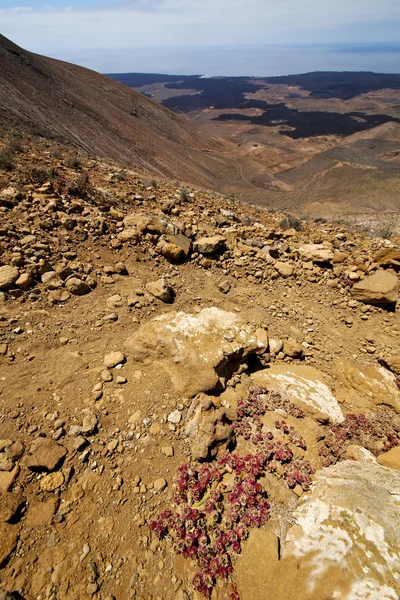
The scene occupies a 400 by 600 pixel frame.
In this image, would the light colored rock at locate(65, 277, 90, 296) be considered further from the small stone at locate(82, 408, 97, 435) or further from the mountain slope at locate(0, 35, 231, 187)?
the mountain slope at locate(0, 35, 231, 187)

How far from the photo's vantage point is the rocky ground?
244cm

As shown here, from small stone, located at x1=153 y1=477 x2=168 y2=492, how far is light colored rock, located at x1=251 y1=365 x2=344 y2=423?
1864 mm

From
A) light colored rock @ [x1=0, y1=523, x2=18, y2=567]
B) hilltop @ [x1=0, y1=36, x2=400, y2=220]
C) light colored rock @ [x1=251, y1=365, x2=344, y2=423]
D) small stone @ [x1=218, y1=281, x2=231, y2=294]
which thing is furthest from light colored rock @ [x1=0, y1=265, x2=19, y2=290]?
hilltop @ [x1=0, y1=36, x2=400, y2=220]

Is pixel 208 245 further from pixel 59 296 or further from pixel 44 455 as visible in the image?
pixel 44 455

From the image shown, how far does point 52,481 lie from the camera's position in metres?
2.79

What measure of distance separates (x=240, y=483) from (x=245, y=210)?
370 inches

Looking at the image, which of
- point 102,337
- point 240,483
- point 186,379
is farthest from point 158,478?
point 102,337

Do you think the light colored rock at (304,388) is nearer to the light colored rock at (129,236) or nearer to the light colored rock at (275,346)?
the light colored rock at (275,346)

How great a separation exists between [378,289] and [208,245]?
351 cm

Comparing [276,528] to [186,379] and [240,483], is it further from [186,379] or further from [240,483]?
[186,379]

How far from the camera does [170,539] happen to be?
2.62 meters

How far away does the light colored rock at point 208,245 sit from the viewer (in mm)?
6352

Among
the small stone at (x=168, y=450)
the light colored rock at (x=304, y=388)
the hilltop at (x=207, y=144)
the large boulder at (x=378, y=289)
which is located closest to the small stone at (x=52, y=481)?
the small stone at (x=168, y=450)

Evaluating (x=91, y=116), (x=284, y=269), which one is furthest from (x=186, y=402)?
(x=91, y=116)
